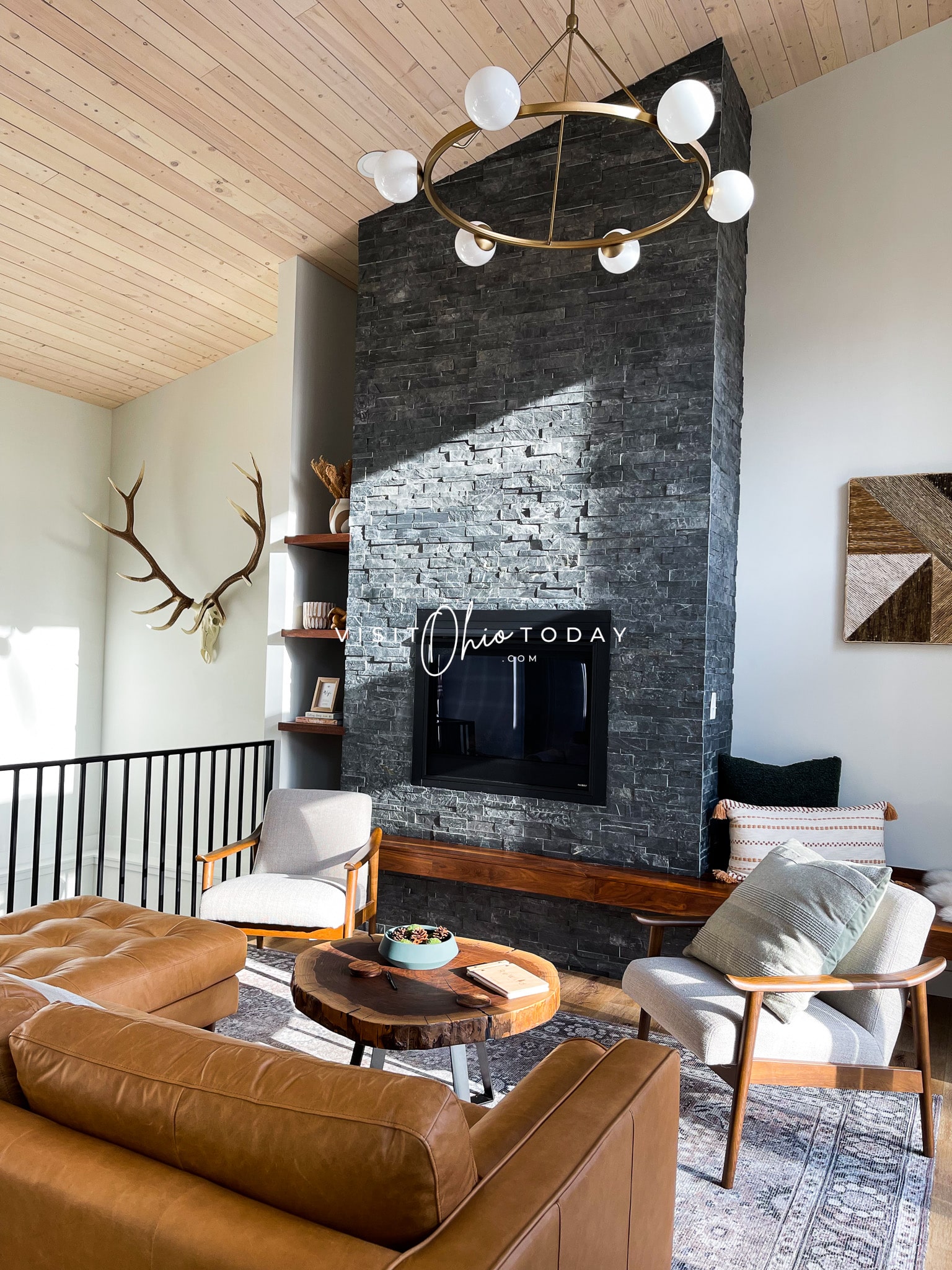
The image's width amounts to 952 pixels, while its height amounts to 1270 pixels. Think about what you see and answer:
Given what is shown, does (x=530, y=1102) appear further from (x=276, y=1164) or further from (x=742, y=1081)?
(x=742, y=1081)

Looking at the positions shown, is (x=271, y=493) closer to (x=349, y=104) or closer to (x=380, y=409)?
(x=380, y=409)

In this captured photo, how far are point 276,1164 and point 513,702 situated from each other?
10.5 ft

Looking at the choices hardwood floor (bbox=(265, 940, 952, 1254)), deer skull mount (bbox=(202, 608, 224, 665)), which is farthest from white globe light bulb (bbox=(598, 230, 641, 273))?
deer skull mount (bbox=(202, 608, 224, 665))

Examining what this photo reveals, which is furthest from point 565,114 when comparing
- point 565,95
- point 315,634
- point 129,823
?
point 129,823

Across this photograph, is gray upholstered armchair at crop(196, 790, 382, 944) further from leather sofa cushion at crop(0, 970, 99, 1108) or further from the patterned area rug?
leather sofa cushion at crop(0, 970, 99, 1108)

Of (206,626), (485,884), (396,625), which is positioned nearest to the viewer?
(485,884)

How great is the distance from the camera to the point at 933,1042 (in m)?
3.46

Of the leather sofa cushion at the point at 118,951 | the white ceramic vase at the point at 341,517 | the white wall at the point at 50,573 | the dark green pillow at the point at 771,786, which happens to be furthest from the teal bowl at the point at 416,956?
the white wall at the point at 50,573

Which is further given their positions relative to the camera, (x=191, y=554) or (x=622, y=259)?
(x=191, y=554)

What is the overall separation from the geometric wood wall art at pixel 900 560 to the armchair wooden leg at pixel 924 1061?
183 cm

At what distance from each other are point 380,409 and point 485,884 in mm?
2318

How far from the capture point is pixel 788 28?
392 centimetres

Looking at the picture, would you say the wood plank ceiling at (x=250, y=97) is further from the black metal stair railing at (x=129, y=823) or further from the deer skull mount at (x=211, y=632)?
the black metal stair railing at (x=129, y=823)

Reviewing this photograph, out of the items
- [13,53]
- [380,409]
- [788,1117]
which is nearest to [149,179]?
[13,53]
